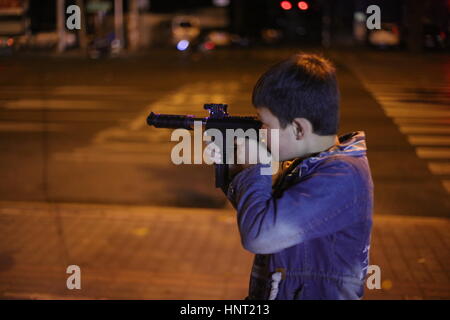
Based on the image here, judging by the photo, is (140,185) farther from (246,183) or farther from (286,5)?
(246,183)

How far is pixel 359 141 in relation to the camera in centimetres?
177

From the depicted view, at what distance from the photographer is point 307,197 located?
5.30 ft

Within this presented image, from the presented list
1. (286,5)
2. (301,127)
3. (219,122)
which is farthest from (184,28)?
(301,127)

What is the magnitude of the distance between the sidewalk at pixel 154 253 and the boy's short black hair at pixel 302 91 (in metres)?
2.87

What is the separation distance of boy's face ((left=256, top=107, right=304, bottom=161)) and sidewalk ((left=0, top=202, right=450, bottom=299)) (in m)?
2.75

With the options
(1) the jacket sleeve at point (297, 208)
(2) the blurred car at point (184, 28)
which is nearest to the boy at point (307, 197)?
(1) the jacket sleeve at point (297, 208)

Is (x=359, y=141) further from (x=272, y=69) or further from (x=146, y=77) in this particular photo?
(x=146, y=77)

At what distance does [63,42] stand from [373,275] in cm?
3046

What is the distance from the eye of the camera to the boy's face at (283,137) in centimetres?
168

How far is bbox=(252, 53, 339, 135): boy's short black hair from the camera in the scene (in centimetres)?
161

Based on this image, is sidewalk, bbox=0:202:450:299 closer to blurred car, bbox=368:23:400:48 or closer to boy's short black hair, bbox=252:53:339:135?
blurred car, bbox=368:23:400:48

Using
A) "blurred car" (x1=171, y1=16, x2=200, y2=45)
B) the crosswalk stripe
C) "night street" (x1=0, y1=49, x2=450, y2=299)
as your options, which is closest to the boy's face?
"night street" (x1=0, y1=49, x2=450, y2=299)
